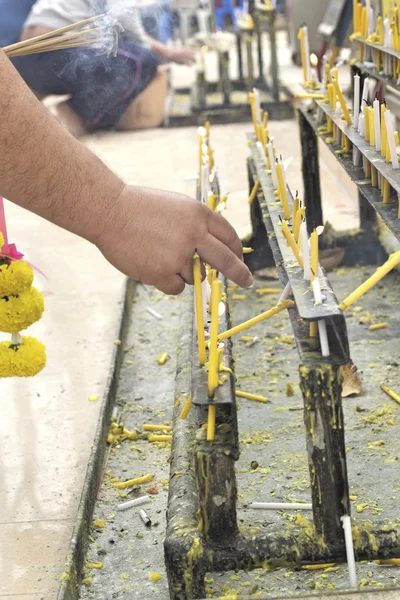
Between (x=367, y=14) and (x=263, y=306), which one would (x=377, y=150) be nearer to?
(x=367, y=14)

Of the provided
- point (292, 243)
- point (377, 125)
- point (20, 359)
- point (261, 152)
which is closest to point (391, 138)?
point (377, 125)

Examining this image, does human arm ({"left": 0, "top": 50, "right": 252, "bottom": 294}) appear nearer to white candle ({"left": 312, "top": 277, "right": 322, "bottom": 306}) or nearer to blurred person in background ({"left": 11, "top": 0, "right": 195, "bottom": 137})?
white candle ({"left": 312, "top": 277, "right": 322, "bottom": 306})

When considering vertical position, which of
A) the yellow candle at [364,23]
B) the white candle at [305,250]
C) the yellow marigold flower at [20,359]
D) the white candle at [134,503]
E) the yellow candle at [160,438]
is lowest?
the white candle at [134,503]

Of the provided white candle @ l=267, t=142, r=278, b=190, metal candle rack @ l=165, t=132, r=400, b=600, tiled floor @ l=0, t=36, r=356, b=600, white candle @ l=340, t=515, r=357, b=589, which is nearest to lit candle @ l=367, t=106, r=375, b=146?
white candle @ l=267, t=142, r=278, b=190

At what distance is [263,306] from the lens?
11.6ft

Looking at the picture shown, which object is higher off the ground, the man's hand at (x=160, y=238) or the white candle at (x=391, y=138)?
the white candle at (x=391, y=138)

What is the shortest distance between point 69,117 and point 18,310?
575 cm

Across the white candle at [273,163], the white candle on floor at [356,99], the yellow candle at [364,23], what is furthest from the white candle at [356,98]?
the yellow candle at [364,23]

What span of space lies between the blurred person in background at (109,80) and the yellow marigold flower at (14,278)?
12.3ft

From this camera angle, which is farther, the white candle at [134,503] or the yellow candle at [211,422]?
the white candle at [134,503]

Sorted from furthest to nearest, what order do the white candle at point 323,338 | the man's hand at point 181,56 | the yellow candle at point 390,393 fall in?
the man's hand at point 181,56 < the yellow candle at point 390,393 < the white candle at point 323,338

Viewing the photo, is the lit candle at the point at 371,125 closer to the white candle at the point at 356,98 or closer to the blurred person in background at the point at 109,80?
the white candle at the point at 356,98

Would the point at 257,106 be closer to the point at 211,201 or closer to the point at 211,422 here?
the point at 211,201

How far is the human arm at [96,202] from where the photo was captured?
1670mm
